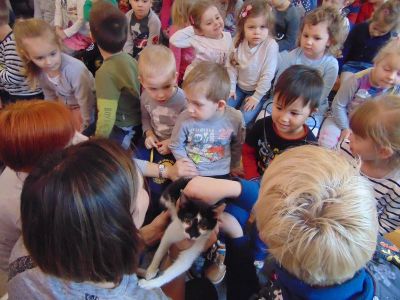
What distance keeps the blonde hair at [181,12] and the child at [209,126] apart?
0.94 metres

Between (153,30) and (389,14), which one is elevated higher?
(389,14)

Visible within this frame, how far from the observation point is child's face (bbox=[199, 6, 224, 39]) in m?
2.00

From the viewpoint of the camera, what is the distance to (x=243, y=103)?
6.90 ft

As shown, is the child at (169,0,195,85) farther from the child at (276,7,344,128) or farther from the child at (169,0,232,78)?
the child at (276,7,344,128)

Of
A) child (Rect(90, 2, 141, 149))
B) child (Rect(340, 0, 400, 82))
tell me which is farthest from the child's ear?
child (Rect(340, 0, 400, 82))

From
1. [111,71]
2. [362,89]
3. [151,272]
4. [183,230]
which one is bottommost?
[151,272]

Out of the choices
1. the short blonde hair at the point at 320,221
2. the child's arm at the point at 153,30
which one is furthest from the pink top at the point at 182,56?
the short blonde hair at the point at 320,221

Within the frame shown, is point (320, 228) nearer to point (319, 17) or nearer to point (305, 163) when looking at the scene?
point (305, 163)

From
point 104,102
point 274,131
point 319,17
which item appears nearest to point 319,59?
point 319,17

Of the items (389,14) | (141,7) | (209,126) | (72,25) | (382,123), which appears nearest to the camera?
(382,123)

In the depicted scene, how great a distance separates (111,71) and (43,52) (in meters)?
0.37

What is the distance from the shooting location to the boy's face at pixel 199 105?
138 centimetres

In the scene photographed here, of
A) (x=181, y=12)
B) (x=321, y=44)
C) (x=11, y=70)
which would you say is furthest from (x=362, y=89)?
(x=11, y=70)

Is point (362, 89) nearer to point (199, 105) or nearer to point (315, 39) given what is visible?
point (315, 39)
